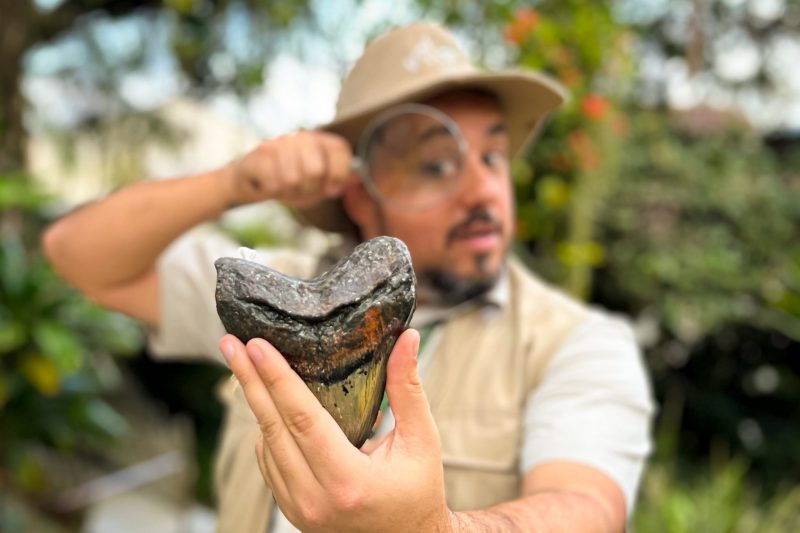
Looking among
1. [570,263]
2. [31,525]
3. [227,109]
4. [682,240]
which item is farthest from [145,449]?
[682,240]

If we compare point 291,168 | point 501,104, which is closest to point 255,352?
point 291,168

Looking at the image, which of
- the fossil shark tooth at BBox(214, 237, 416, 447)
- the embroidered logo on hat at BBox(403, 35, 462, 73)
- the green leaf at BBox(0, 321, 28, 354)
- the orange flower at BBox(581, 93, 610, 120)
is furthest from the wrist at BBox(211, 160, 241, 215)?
the orange flower at BBox(581, 93, 610, 120)

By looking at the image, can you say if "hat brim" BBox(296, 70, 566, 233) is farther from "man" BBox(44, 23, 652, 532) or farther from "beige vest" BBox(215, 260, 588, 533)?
"beige vest" BBox(215, 260, 588, 533)

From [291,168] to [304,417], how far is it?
28.0 inches

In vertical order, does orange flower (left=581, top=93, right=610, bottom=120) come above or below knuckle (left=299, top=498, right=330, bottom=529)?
above

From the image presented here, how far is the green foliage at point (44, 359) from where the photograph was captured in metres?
3.75

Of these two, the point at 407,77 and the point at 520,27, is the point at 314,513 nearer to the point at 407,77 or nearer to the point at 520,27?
the point at 407,77

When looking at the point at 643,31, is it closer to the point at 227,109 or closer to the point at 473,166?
the point at 227,109

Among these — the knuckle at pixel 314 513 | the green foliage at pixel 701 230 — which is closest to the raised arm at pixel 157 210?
the knuckle at pixel 314 513

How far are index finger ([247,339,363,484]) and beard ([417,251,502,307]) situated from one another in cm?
85

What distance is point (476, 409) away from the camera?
1498 mm

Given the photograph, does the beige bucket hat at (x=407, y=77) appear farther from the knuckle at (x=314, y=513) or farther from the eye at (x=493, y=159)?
the knuckle at (x=314, y=513)

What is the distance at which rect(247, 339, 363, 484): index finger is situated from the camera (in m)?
0.79

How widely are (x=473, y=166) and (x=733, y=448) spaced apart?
5462 mm
